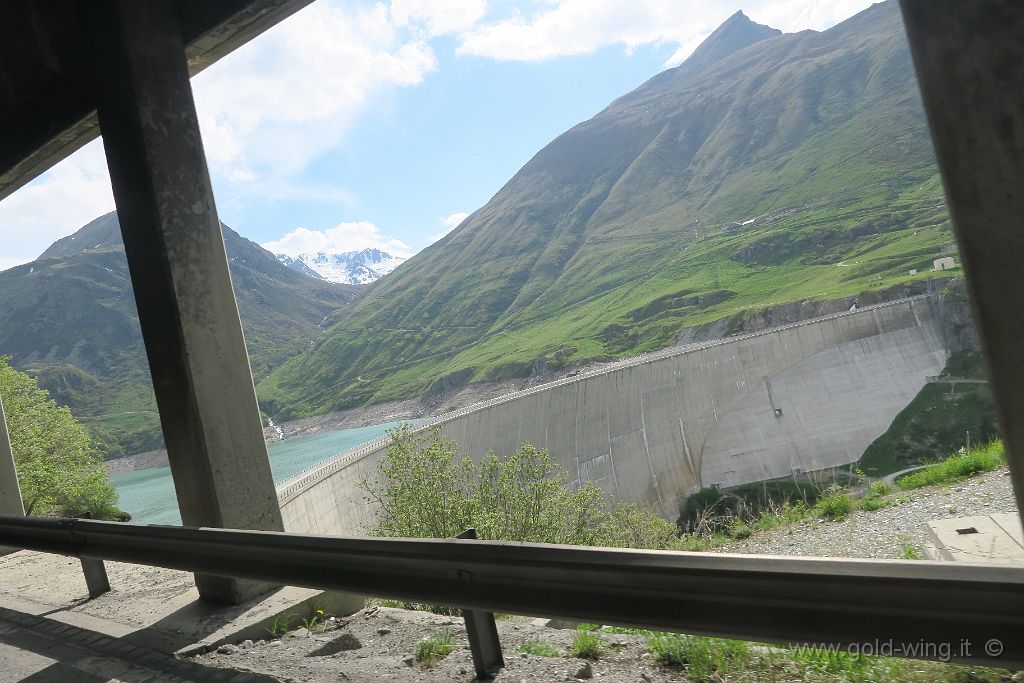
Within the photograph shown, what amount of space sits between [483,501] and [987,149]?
45.2ft

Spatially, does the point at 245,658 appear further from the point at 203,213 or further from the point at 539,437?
the point at 539,437

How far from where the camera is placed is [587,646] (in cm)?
262

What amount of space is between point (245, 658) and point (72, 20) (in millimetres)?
3700

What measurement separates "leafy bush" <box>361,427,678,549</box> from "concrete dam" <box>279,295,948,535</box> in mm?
18583

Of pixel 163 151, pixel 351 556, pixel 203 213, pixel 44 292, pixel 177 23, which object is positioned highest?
pixel 44 292

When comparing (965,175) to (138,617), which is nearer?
(965,175)

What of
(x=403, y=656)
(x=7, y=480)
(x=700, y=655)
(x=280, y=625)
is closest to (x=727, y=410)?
(x=7, y=480)

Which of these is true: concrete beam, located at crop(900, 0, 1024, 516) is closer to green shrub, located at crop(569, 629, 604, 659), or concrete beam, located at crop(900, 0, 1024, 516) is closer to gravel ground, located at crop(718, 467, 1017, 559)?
green shrub, located at crop(569, 629, 604, 659)

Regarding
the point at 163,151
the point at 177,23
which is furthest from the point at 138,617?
the point at 177,23

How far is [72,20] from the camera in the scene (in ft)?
13.8

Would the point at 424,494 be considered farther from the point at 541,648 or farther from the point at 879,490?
the point at 879,490

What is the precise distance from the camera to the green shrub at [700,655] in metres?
2.27

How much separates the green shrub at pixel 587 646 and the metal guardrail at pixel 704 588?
0.65m

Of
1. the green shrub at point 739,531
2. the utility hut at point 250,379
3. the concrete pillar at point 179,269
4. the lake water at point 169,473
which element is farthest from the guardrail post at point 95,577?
the lake water at point 169,473
